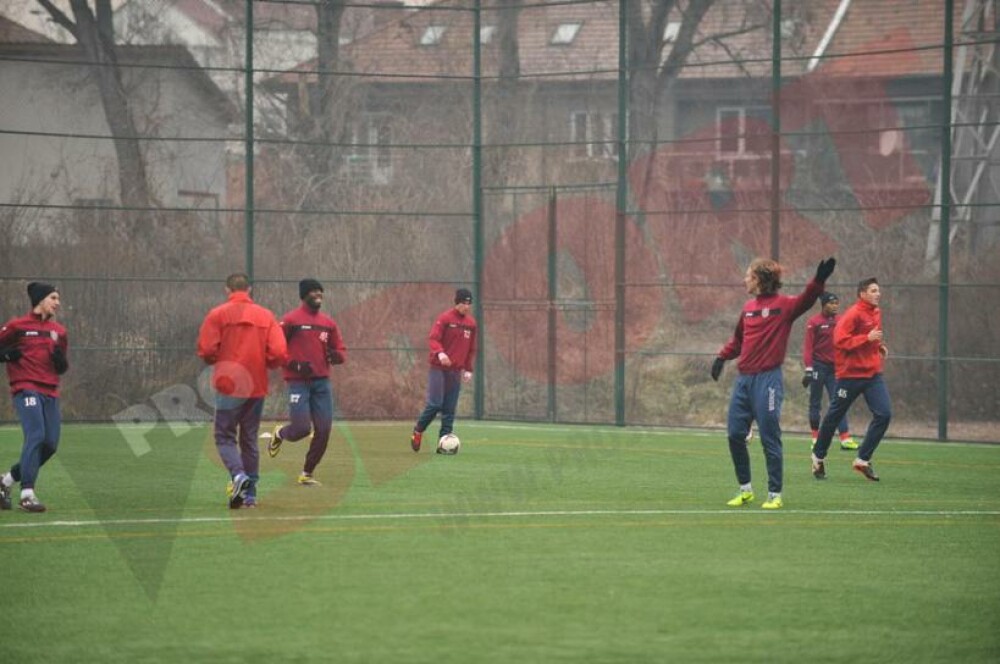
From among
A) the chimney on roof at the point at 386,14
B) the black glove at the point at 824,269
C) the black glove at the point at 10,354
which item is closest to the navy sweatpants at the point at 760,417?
the black glove at the point at 824,269

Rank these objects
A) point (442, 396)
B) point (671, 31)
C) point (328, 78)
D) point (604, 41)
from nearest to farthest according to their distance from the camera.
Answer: point (442, 396) → point (604, 41) → point (671, 31) → point (328, 78)

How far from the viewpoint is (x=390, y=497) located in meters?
13.7

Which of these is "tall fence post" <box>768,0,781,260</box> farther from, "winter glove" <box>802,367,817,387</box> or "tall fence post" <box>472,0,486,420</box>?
"tall fence post" <box>472,0,486,420</box>

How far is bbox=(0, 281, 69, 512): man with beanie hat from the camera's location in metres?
12.6

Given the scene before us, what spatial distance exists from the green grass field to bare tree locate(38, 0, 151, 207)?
32.6ft

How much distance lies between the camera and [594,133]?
24766 millimetres

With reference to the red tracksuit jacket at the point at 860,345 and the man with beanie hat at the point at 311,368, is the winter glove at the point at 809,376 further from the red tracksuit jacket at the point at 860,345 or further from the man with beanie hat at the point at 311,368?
the man with beanie hat at the point at 311,368

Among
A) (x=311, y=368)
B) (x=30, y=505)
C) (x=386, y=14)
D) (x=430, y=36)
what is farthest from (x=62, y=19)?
(x=30, y=505)

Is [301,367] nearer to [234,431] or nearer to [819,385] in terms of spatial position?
[234,431]

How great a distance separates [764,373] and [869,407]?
271cm

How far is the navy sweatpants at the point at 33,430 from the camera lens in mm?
12570

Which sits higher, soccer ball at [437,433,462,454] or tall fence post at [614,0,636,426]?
tall fence post at [614,0,636,426]

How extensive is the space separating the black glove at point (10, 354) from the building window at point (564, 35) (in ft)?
42.8

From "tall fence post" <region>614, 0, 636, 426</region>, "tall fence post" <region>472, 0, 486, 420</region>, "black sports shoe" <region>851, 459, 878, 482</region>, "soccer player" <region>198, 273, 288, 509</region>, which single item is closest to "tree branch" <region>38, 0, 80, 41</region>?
"tall fence post" <region>472, 0, 486, 420</region>
